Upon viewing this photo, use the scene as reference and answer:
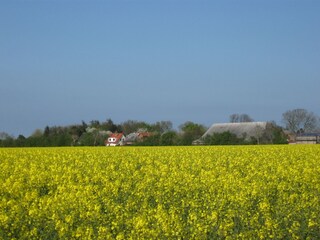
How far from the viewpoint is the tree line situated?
6594 cm

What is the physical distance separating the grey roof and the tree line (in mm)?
1965

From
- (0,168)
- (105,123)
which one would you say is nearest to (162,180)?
(0,168)

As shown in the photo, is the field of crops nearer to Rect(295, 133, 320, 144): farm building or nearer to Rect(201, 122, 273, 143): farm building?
Rect(295, 133, 320, 144): farm building

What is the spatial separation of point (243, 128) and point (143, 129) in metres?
29.1

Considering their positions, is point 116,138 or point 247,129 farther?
point 116,138

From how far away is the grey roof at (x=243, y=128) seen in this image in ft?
274

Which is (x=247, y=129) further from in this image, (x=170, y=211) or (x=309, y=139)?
(x=170, y=211)

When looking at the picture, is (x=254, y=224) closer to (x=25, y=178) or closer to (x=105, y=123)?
(x=25, y=178)

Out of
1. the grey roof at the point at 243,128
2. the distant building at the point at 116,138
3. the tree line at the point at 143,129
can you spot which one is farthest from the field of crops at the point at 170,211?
the distant building at the point at 116,138

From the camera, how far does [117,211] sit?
11.3 meters

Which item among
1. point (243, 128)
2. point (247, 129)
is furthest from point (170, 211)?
point (243, 128)

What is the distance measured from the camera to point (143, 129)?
111m

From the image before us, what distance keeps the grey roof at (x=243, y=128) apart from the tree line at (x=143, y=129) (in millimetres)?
1965

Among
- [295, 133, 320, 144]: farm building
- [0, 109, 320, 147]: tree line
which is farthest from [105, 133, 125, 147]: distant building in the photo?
[295, 133, 320, 144]: farm building
